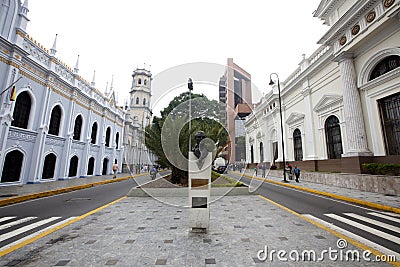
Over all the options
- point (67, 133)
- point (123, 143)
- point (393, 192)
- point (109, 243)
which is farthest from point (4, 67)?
point (393, 192)

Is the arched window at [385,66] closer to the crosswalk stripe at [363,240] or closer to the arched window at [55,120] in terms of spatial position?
the crosswalk stripe at [363,240]

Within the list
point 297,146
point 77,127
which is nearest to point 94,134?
point 77,127

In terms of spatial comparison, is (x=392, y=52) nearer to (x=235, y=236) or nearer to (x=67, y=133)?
(x=235, y=236)

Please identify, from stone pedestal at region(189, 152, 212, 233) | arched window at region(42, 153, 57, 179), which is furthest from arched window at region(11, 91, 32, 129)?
stone pedestal at region(189, 152, 212, 233)

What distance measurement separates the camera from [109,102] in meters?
28.2

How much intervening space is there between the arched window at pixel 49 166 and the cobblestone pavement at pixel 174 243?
594 inches

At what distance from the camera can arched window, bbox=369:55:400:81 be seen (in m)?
10.7

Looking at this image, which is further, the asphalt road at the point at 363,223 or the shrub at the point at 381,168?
the shrub at the point at 381,168

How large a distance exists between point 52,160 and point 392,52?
26.3m

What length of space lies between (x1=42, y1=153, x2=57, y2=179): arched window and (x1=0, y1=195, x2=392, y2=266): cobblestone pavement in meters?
15.1

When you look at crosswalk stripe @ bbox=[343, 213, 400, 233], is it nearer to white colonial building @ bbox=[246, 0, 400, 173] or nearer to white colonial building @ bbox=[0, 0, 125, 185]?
white colonial building @ bbox=[246, 0, 400, 173]

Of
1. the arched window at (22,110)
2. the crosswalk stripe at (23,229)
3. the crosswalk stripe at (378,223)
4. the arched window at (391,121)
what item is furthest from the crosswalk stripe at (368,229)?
the arched window at (22,110)

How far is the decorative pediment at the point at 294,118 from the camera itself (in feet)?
66.3

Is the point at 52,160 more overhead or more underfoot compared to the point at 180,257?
more overhead
